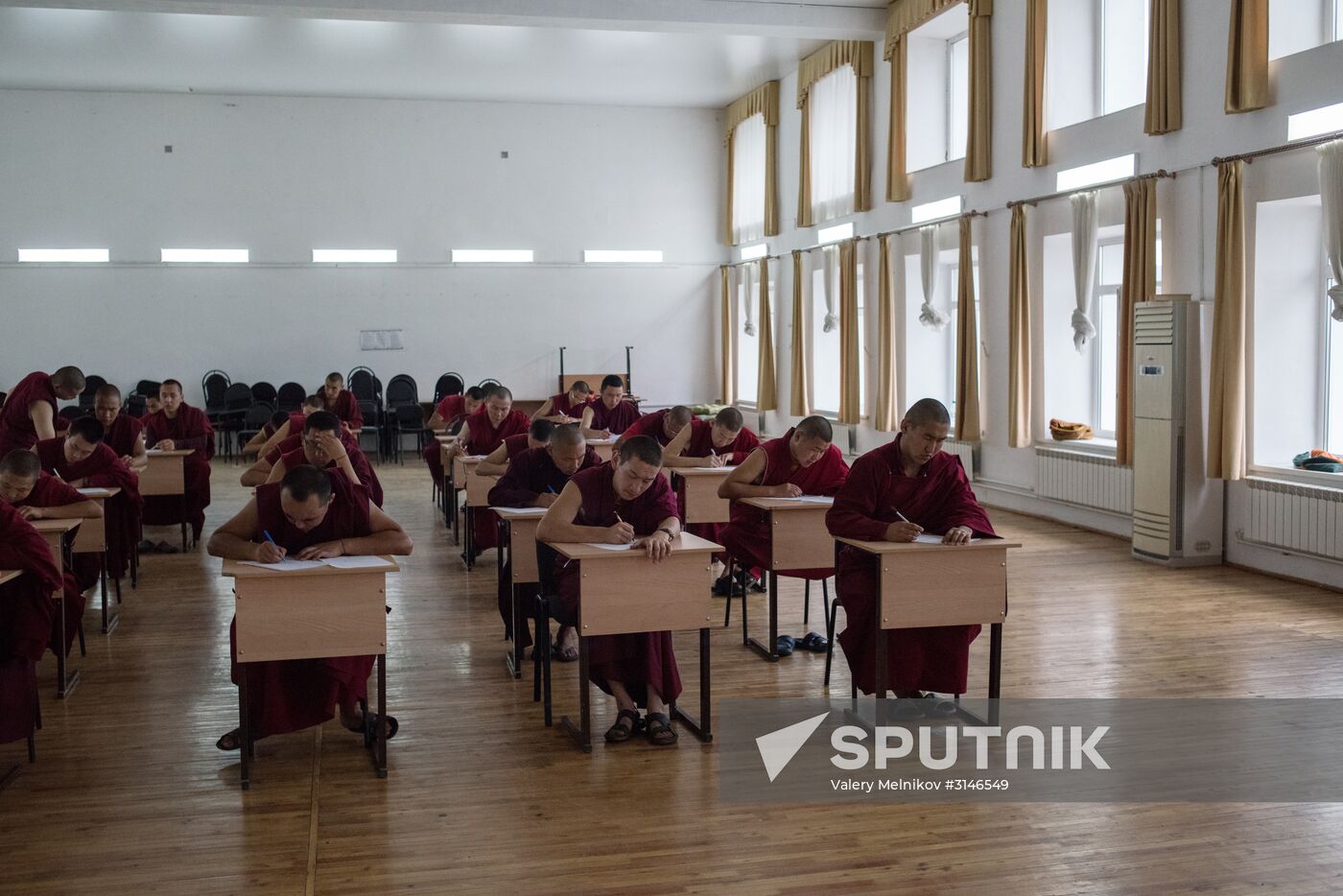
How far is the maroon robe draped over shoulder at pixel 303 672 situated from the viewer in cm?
397

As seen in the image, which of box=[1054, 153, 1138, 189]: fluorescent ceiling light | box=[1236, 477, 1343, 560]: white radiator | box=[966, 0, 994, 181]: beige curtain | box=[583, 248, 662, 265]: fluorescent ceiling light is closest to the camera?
box=[1236, 477, 1343, 560]: white radiator

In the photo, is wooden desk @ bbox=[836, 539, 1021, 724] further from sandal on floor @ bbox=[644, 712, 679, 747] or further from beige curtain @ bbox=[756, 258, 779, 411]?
beige curtain @ bbox=[756, 258, 779, 411]

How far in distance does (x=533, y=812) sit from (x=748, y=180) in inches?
548

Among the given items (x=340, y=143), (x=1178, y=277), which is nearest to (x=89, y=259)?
(x=340, y=143)

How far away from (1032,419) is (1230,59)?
3.43 m

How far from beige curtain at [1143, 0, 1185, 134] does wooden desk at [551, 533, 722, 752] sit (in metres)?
5.50

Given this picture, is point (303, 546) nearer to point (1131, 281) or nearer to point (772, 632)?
point (772, 632)

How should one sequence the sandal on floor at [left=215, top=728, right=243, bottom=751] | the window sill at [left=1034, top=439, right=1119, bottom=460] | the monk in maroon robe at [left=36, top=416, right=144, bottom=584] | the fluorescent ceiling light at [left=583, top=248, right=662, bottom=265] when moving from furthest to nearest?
the fluorescent ceiling light at [left=583, top=248, right=662, bottom=265] < the window sill at [left=1034, top=439, right=1119, bottom=460] < the monk in maroon robe at [left=36, top=416, right=144, bottom=584] < the sandal on floor at [left=215, top=728, right=243, bottom=751]

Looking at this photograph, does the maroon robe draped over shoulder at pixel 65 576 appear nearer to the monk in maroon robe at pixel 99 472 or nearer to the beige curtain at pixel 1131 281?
the monk in maroon robe at pixel 99 472

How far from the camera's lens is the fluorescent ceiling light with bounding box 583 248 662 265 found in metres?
17.0

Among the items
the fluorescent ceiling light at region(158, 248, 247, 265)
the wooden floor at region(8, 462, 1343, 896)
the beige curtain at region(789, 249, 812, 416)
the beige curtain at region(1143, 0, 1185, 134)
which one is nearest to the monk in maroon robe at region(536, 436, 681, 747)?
the wooden floor at region(8, 462, 1343, 896)

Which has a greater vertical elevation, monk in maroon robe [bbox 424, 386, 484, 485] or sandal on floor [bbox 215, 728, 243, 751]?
monk in maroon robe [bbox 424, 386, 484, 485]

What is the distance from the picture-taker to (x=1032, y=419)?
9859 mm

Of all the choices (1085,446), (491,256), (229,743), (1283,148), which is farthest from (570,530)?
(491,256)
